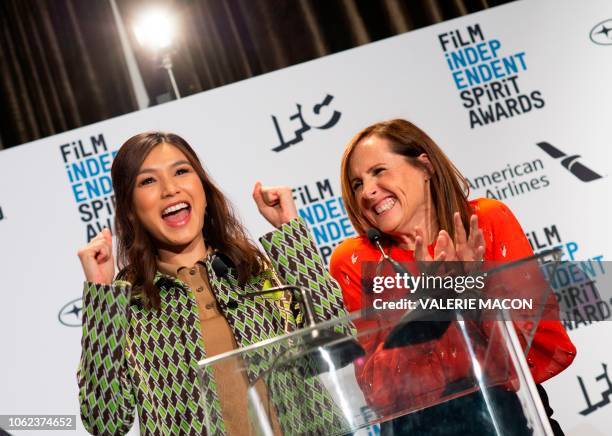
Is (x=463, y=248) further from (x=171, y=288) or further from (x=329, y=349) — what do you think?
(x=171, y=288)

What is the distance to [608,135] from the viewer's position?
395 centimetres

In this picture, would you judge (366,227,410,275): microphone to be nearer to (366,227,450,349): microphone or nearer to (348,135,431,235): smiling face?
(348,135,431,235): smiling face

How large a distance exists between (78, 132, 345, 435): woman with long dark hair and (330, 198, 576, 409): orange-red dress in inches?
14.4

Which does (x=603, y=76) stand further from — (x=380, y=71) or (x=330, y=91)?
(x=330, y=91)

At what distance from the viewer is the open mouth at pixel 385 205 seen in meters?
2.59

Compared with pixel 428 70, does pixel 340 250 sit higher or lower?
lower

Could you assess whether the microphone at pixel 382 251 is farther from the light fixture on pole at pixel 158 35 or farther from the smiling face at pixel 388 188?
the light fixture on pole at pixel 158 35

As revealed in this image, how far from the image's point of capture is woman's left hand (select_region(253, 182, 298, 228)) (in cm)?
227

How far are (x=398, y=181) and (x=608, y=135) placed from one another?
1809 mm

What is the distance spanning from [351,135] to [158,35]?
1.49m

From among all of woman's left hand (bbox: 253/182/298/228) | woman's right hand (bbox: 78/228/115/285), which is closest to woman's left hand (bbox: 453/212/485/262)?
woman's left hand (bbox: 253/182/298/228)

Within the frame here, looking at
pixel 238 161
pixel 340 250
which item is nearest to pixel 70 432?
pixel 238 161

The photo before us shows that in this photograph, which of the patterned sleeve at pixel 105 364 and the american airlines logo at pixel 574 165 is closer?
the patterned sleeve at pixel 105 364

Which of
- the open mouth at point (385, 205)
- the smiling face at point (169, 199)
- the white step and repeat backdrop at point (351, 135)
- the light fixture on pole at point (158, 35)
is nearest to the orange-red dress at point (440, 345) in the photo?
the open mouth at point (385, 205)
